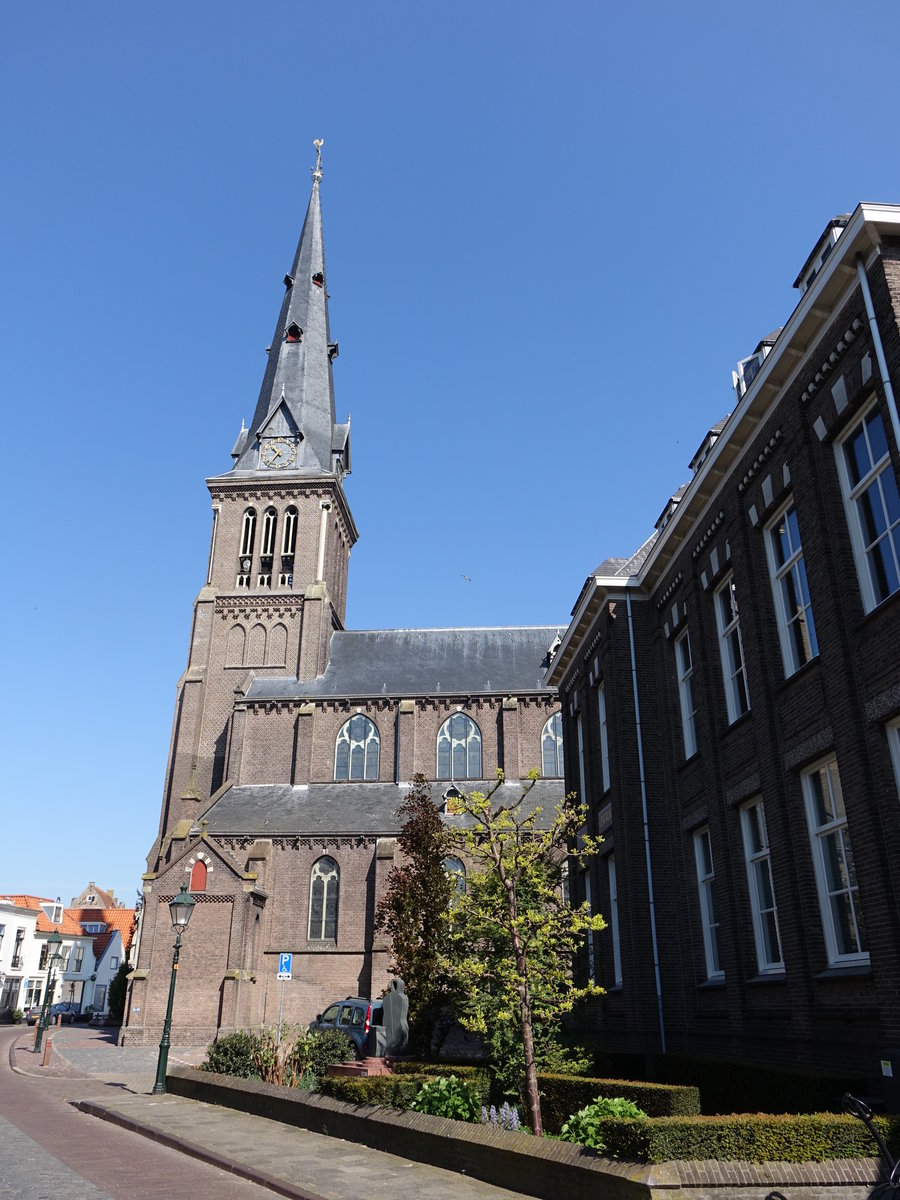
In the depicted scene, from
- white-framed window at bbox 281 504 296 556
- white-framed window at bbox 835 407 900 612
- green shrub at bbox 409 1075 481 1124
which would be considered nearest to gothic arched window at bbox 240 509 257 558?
white-framed window at bbox 281 504 296 556

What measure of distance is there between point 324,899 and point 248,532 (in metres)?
20.0

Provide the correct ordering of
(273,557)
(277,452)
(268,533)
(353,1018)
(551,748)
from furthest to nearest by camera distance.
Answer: (277,452) → (268,533) → (273,557) → (551,748) → (353,1018)

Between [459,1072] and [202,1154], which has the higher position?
[459,1072]

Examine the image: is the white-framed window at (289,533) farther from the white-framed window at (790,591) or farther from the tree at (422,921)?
the white-framed window at (790,591)

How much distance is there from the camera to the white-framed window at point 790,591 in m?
12.3

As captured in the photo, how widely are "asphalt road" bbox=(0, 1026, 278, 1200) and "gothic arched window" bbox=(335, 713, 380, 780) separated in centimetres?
2577

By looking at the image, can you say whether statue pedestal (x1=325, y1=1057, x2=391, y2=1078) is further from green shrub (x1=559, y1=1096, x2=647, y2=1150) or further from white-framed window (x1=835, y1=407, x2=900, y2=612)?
white-framed window (x1=835, y1=407, x2=900, y2=612)

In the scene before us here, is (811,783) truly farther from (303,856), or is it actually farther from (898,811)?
(303,856)

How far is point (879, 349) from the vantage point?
9.93m

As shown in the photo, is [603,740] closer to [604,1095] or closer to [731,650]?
[731,650]

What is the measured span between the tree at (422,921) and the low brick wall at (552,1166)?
409 cm

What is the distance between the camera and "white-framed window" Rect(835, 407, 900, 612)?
33.5 feet

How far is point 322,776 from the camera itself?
4150cm

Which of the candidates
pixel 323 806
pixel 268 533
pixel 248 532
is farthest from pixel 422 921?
pixel 248 532
